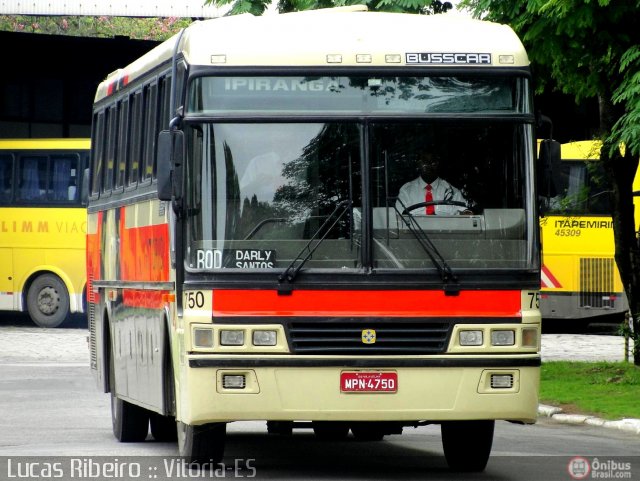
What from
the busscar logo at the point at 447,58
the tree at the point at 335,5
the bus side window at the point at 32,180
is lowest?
Result: the busscar logo at the point at 447,58

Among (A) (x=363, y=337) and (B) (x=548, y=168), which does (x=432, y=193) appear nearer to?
(B) (x=548, y=168)

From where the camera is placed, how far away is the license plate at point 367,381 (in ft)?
35.3

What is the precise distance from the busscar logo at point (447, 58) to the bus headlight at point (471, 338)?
184cm

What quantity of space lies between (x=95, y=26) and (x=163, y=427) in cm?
4752

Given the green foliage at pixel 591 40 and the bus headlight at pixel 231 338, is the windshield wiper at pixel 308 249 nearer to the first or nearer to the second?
the bus headlight at pixel 231 338

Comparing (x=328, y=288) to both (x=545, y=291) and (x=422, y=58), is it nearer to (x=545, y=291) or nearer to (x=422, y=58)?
(x=422, y=58)

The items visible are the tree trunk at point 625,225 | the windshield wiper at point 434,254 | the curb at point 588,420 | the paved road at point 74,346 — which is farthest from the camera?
the paved road at point 74,346

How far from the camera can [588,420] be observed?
16.5 metres

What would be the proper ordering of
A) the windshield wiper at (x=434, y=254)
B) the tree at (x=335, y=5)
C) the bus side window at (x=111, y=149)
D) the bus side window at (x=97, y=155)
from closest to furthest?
1. the windshield wiper at (x=434, y=254)
2. the bus side window at (x=111, y=149)
3. the bus side window at (x=97, y=155)
4. the tree at (x=335, y=5)

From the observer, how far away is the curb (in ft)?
51.7

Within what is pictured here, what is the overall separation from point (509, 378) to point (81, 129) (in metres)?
30.8

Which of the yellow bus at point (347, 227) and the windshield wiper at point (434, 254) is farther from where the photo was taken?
the windshield wiper at point (434, 254)

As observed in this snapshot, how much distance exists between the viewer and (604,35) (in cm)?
1623

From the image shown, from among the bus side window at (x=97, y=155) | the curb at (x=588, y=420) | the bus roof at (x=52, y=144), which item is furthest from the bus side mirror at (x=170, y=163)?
the bus roof at (x=52, y=144)
